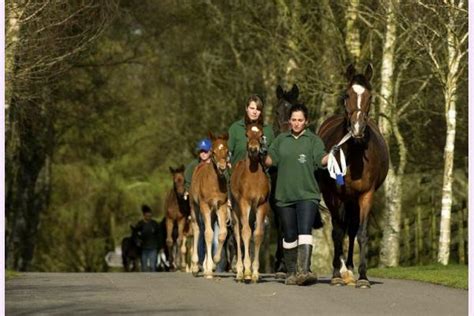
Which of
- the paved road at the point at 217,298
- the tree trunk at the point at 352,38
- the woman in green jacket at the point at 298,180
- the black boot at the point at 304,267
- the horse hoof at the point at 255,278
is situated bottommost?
the paved road at the point at 217,298

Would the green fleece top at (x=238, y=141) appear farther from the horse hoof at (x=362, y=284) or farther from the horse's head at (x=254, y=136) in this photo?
the horse hoof at (x=362, y=284)

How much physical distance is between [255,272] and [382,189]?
23.7m

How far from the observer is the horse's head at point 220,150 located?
22.6 m

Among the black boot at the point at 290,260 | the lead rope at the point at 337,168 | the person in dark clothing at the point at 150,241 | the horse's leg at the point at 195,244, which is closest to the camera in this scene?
the lead rope at the point at 337,168

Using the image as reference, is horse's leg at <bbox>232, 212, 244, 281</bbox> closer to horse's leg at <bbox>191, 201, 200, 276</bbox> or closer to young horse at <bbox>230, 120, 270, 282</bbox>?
young horse at <bbox>230, 120, 270, 282</bbox>

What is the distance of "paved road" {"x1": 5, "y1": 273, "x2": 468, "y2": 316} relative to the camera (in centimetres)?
1739

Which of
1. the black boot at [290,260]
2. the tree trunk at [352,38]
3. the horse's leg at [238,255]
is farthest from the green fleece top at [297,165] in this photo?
the tree trunk at [352,38]

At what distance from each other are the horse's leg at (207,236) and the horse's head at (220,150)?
3.62ft

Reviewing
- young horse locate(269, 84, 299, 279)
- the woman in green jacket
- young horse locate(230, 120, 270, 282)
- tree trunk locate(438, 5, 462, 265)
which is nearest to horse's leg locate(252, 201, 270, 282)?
young horse locate(230, 120, 270, 282)

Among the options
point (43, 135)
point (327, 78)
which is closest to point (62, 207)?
point (43, 135)

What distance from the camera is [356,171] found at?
71.8ft

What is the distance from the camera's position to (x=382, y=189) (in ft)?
149

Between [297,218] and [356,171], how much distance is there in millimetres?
942

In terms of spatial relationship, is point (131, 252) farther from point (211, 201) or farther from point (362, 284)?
point (362, 284)
